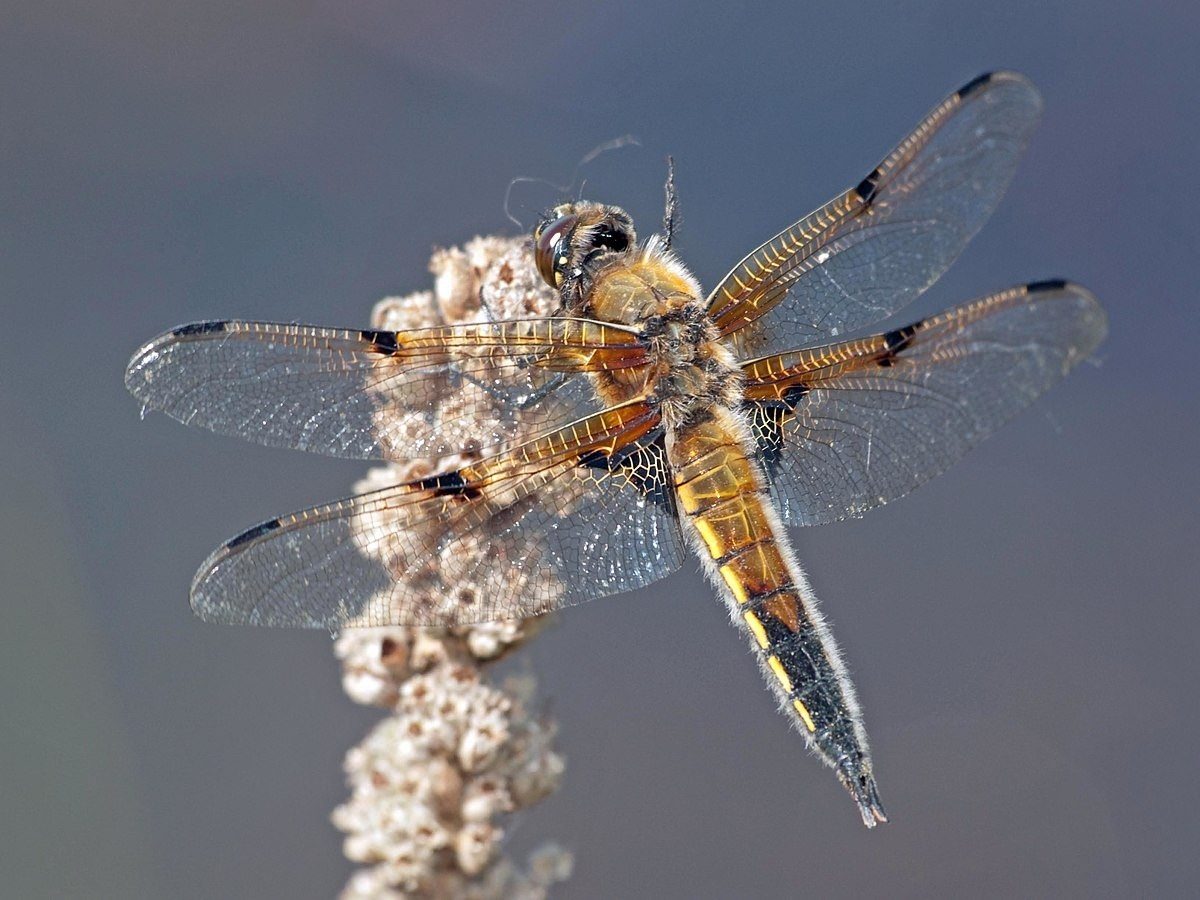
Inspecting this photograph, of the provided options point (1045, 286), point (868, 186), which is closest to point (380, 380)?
point (868, 186)

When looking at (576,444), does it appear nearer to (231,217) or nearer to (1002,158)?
(1002,158)

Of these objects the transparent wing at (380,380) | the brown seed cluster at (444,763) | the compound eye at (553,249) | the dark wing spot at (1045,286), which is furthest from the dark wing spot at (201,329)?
the dark wing spot at (1045,286)

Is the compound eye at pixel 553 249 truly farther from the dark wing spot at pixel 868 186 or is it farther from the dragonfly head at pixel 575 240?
the dark wing spot at pixel 868 186

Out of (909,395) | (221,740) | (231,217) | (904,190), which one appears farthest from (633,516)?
(231,217)

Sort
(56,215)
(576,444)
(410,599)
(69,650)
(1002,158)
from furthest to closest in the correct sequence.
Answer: (56,215) → (69,650) → (1002,158) → (576,444) → (410,599)

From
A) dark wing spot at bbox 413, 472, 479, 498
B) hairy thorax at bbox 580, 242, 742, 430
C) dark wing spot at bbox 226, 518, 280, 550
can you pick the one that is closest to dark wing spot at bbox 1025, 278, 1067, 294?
hairy thorax at bbox 580, 242, 742, 430

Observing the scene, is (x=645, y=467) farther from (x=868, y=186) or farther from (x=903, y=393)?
(x=868, y=186)
